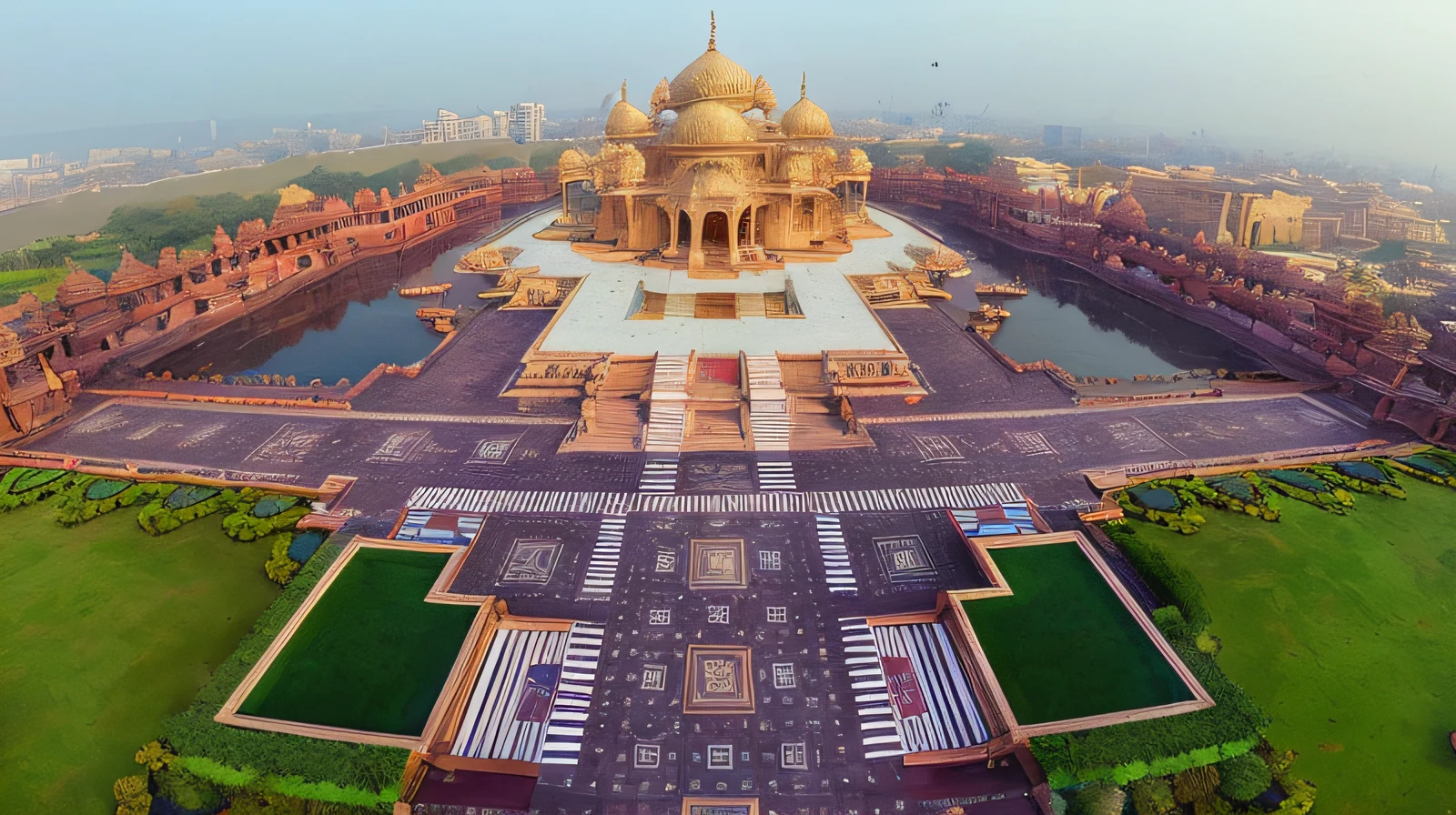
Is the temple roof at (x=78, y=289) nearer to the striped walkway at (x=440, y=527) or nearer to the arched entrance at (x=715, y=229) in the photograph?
the striped walkway at (x=440, y=527)

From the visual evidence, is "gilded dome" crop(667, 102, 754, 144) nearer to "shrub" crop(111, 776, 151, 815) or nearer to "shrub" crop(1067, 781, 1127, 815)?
"shrub" crop(1067, 781, 1127, 815)

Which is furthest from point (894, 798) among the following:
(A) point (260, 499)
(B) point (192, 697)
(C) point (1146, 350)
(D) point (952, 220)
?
(D) point (952, 220)

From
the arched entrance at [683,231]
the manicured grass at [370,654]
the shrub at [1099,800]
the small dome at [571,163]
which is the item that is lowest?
the shrub at [1099,800]

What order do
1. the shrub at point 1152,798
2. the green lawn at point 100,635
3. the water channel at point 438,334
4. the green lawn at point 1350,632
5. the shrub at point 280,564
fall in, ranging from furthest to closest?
1. the water channel at point 438,334
2. the shrub at point 280,564
3. the green lawn at point 1350,632
4. the green lawn at point 100,635
5. the shrub at point 1152,798

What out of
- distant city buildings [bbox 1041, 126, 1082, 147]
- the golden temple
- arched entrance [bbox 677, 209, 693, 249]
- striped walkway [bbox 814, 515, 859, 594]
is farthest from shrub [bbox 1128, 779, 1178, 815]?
distant city buildings [bbox 1041, 126, 1082, 147]

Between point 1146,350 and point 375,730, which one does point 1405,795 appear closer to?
point 375,730

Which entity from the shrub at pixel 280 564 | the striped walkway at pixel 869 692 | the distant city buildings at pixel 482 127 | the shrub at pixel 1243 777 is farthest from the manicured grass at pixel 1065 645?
the distant city buildings at pixel 482 127
